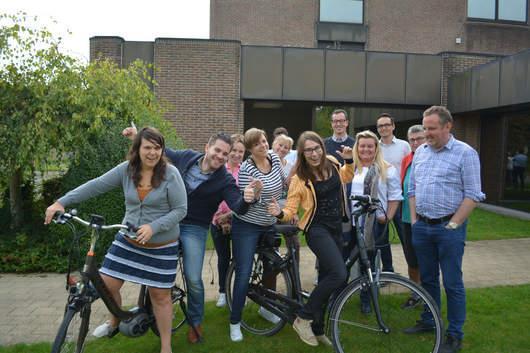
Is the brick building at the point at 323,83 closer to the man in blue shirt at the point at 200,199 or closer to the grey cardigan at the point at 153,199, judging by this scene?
the man in blue shirt at the point at 200,199

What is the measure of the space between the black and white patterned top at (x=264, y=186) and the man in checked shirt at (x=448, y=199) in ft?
4.06

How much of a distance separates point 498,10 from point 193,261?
21533 mm

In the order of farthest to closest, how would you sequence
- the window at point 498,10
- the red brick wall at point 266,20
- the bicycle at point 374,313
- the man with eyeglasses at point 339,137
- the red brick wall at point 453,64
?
the window at point 498,10 → the red brick wall at point 266,20 → the red brick wall at point 453,64 → the man with eyeglasses at point 339,137 → the bicycle at point 374,313

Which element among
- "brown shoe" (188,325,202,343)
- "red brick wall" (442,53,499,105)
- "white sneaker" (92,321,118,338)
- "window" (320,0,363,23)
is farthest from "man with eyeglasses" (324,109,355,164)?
"window" (320,0,363,23)

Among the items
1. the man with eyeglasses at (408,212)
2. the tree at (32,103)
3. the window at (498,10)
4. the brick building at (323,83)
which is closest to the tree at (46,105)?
the tree at (32,103)

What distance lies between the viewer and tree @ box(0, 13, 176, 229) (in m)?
6.38

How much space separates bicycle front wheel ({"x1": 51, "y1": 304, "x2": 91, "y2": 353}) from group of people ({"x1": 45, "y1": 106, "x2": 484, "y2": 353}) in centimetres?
31

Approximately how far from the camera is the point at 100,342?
412 cm

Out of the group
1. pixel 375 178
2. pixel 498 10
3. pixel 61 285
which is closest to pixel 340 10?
pixel 498 10

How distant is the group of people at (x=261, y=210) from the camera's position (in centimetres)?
347

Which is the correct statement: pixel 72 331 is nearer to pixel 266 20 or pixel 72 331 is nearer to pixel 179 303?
pixel 179 303

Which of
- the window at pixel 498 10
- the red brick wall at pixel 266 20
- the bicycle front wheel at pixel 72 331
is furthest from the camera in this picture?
the window at pixel 498 10

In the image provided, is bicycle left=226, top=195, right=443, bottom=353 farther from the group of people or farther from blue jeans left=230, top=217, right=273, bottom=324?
blue jeans left=230, top=217, right=273, bottom=324

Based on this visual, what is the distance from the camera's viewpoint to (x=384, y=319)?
12.1ft
